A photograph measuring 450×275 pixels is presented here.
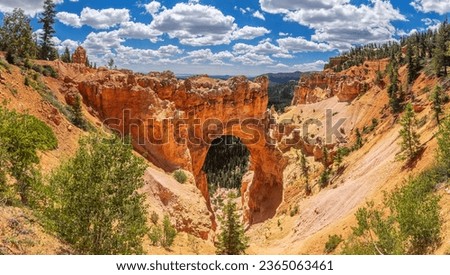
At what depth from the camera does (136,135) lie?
4247cm

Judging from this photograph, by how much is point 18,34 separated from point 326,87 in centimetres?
8990

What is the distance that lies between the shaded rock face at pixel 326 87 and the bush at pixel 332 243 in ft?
223

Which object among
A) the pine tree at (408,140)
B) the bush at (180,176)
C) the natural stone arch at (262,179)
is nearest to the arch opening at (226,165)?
the natural stone arch at (262,179)

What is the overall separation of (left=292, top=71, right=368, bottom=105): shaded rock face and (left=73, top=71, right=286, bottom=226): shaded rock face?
34587 mm

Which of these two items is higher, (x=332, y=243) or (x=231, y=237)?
(x=231, y=237)

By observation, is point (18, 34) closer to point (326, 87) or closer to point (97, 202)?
point (97, 202)

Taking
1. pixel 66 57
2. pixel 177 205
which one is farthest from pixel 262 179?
pixel 66 57

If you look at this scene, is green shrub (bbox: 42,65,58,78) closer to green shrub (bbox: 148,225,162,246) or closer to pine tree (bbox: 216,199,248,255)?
green shrub (bbox: 148,225,162,246)

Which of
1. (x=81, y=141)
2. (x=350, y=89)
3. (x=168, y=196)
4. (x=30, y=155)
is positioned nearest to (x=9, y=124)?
(x=30, y=155)

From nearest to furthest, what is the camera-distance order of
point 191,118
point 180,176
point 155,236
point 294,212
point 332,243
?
point 155,236
point 332,243
point 180,176
point 294,212
point 191,118

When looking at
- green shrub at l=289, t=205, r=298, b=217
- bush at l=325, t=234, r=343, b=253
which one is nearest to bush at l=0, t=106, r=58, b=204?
bush at l=325, t=234, r=343, b=253

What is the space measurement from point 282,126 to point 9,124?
5968 cm

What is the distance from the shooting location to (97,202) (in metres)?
14.0

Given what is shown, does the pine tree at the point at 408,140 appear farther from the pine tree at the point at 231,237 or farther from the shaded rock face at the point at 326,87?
the shaded rock face at the point at 326,87
